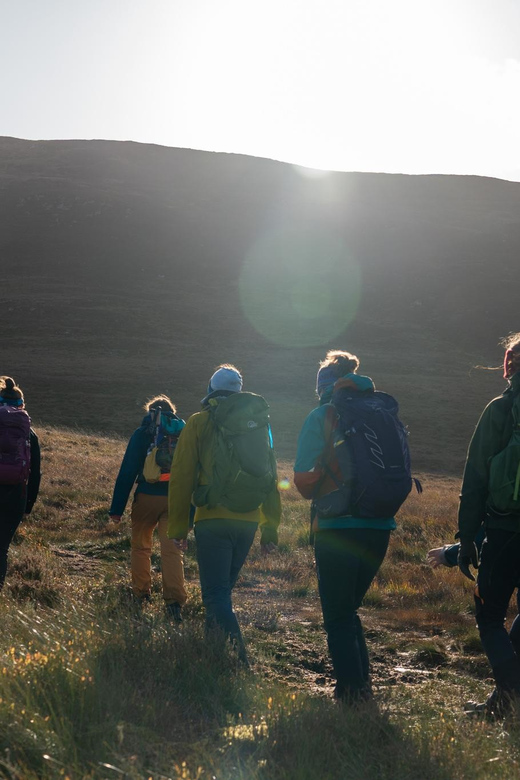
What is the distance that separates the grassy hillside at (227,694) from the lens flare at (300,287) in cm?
4398

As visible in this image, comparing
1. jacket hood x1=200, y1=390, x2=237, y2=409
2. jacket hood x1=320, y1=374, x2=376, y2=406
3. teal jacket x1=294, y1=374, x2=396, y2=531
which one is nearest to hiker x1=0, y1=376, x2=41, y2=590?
jacket hood x1=200, y1=390, x2=237, y2=409

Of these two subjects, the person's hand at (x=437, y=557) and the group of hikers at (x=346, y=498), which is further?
the person's hand at (x=437, y=557)

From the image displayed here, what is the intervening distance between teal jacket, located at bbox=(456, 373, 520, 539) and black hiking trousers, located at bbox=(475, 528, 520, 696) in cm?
9

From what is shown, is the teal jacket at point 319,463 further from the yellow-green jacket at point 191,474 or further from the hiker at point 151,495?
the hiker at point 151,495

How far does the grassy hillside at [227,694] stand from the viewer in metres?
2.69

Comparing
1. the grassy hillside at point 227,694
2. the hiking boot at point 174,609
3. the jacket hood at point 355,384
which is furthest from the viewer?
the hiking boot at point 174,609

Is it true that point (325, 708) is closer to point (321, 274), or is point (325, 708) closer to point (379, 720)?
point (379, 720)

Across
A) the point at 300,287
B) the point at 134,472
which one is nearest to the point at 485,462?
the point at 134,472

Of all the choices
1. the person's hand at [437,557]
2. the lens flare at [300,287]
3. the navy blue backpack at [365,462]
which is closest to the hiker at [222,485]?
the navy blue backpack at [365,462]

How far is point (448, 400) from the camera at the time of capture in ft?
139

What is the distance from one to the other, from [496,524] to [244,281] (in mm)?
60718

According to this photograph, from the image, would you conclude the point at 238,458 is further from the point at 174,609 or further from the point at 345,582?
the point at 174,609

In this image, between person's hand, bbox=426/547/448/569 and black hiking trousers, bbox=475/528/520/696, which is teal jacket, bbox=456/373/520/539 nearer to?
black hiking trousers, bbox=475/528/520/696

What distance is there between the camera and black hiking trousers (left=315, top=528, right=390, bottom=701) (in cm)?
412
